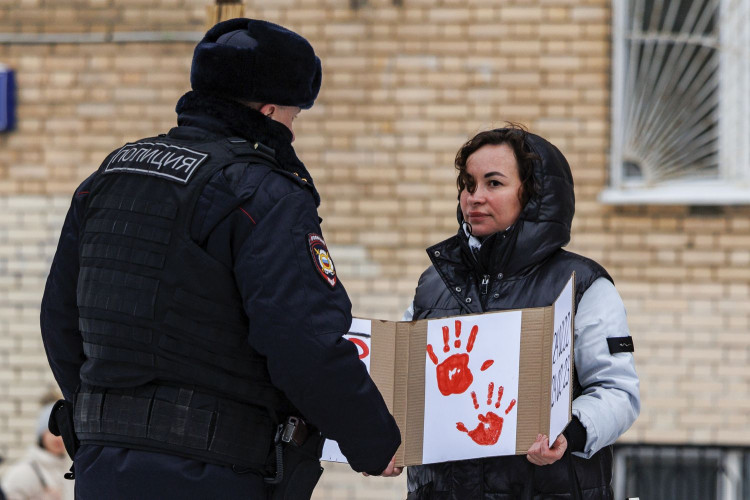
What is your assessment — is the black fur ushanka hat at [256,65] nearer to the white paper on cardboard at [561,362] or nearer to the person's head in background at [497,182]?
the person's head in background at [497,182]

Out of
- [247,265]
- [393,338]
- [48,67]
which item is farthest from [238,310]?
[48,67]

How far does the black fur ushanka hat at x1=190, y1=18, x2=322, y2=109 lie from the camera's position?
2650mm

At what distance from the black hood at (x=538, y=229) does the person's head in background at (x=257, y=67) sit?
69 cm

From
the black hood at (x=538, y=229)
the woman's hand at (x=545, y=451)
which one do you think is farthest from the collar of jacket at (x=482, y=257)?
the woman's hand at (x=545, y=451)

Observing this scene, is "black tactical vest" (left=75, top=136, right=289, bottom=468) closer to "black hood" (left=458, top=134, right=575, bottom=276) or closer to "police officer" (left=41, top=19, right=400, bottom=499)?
"police officer" (left=41, top=19, right=400, bottom=499)

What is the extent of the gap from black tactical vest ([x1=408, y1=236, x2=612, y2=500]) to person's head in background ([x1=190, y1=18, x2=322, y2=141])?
27.6 inches

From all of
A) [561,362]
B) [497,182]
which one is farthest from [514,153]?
[561,362]

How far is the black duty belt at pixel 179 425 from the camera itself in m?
2.47

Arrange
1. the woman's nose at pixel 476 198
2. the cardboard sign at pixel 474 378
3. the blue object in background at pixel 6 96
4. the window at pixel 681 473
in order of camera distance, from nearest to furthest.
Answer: the cardboard sign at pixel 474 378, the woman's nose at pixel 476 198, the window at pixel 681 473, the blue object in background at pixel 6 96

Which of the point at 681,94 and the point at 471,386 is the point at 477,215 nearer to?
the point at 471,386

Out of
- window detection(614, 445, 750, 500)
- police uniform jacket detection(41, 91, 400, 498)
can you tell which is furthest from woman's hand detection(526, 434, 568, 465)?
window detection(614, 445, 750, 500)

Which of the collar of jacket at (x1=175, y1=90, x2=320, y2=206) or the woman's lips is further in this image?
the woman's lips

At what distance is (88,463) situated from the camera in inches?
101

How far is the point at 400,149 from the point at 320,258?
13.2 ft
